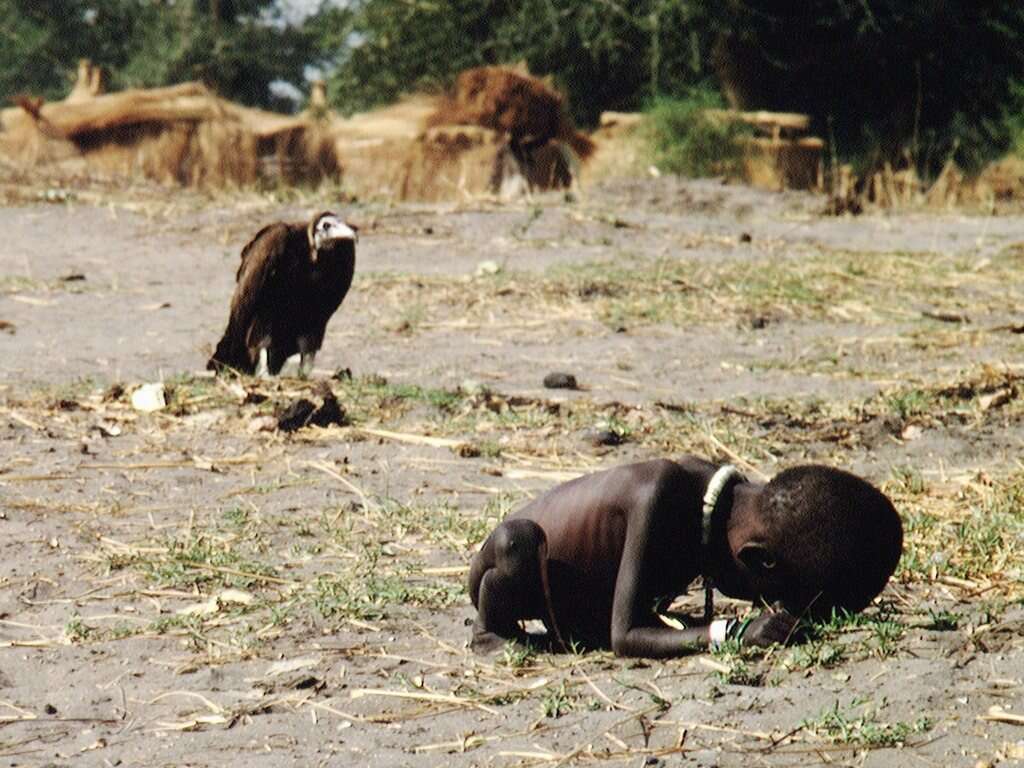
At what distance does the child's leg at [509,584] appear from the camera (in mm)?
4418

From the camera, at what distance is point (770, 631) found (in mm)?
4070

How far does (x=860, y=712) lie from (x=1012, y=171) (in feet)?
54.3

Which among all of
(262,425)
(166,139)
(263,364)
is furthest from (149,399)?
(166,139)

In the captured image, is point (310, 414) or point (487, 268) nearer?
point (310, 414)

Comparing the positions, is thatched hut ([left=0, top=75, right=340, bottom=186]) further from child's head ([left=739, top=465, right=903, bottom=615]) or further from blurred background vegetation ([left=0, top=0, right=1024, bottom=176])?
child's head ([left=739, top=465, right=903, bottom=615])

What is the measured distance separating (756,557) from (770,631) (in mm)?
181

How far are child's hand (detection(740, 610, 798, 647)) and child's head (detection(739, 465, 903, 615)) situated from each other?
0.06m

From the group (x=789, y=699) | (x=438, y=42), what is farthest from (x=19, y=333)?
(x=438, y=42)

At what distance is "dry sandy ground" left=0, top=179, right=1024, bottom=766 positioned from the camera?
12.5 ft

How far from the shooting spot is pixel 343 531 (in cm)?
579

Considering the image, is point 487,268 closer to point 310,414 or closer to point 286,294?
point 286,294

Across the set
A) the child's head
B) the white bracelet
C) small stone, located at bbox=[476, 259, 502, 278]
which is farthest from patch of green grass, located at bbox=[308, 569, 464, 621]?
small stone, located at bbox=[476, 259, 502, 278]

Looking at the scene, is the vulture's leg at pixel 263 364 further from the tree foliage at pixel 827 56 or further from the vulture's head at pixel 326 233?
the tree foliage at pixel 827 56

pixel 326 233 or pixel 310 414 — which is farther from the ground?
pixel 326 233
